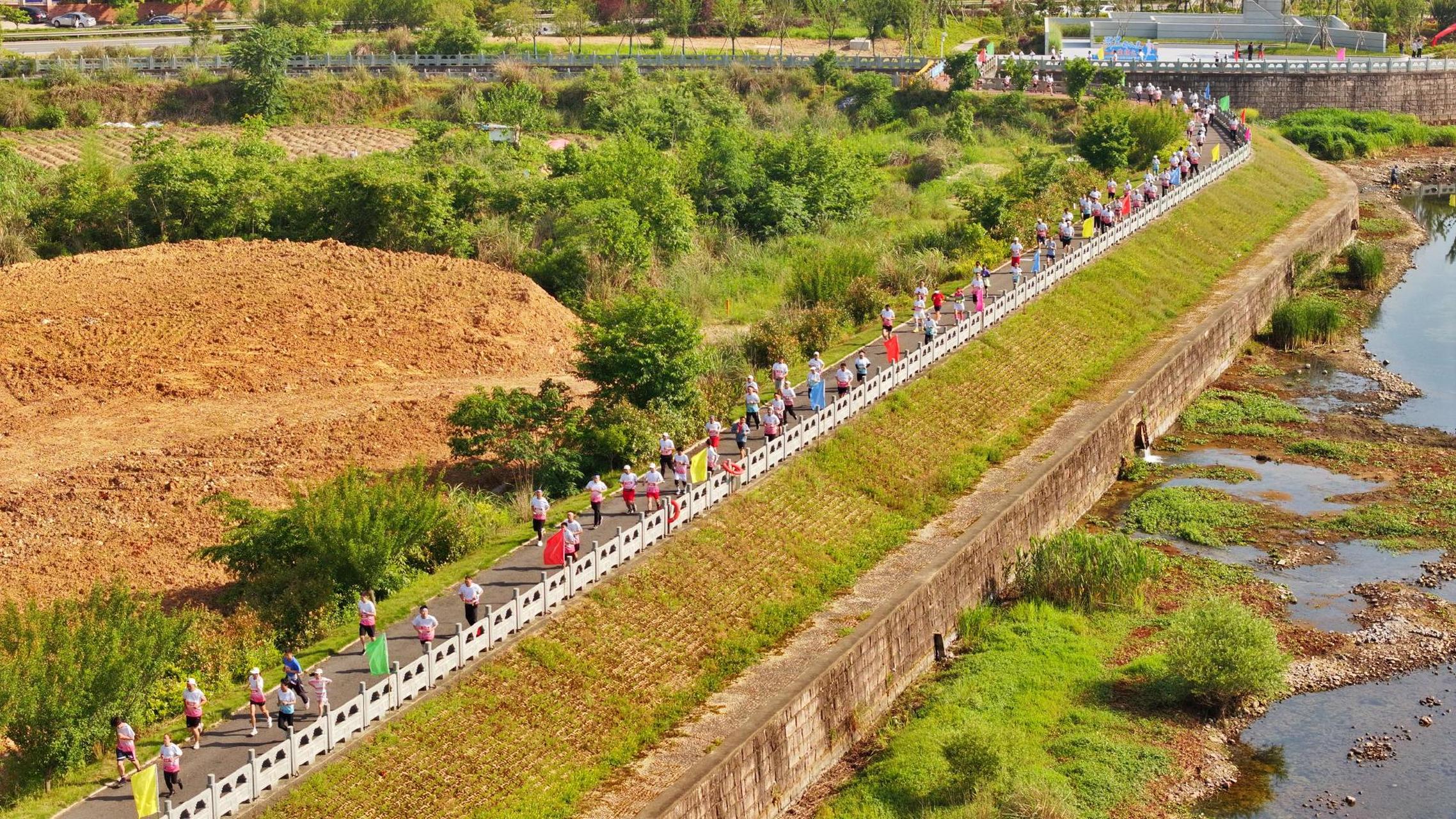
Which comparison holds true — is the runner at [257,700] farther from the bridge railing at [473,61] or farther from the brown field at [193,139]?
the bridge railing at [473,61]

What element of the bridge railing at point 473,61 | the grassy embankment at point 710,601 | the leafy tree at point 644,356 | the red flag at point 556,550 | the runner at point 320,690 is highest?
the bridge railing at point 473,61

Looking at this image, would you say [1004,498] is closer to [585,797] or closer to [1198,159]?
[585,797]

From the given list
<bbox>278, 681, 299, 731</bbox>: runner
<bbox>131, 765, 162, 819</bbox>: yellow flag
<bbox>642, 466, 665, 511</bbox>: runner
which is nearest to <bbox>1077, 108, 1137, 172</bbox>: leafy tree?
<bbox>642, 466, 665, 511</bbox>: runner

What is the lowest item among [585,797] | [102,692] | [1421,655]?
[1421,655]

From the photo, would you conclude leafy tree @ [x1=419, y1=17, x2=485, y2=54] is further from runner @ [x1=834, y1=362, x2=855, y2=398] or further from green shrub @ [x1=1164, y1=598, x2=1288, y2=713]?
green shrub @ [x1=1164, y1=598, x2=1288, y2=713]

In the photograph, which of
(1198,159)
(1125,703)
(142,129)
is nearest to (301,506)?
(1125,703)

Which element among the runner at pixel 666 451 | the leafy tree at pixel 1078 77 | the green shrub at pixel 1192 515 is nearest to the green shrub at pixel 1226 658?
the green shrub at pixel 1192 515

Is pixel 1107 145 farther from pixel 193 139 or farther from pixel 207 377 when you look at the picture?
pixel 193 139
